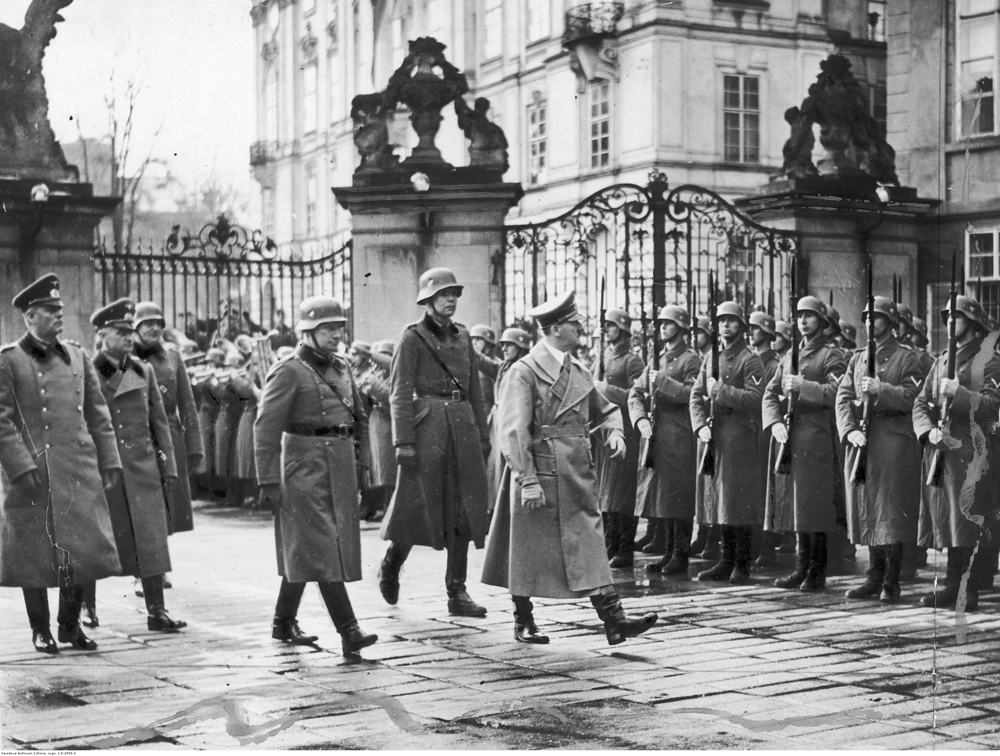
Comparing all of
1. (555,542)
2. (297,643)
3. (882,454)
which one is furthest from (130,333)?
(882,454)

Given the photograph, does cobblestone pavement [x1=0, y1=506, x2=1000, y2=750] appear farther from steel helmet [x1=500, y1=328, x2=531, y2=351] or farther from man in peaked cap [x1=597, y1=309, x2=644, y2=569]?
steel helmet [x1=500, y1=328, x2=531, y2=351]

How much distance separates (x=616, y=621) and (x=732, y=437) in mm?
3503

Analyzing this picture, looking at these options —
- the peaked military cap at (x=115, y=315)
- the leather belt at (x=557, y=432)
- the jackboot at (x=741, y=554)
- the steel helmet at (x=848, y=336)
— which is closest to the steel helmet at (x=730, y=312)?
the steel helmet at (x=848, y=336)

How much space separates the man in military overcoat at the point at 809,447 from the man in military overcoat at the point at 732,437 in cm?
22

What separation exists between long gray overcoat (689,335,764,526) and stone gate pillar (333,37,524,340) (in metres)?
5.36

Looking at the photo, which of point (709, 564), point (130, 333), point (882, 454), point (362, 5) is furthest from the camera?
point (362, 5)

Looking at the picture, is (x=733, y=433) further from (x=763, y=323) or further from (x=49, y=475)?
(x=49, y=475)

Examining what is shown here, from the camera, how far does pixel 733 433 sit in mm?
11281

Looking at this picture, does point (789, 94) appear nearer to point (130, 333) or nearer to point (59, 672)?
point (130, 333)

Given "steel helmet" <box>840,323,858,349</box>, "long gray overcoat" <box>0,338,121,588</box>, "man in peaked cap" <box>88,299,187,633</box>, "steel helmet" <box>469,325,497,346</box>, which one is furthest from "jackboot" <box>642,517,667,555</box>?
"long gray overcoat" <box>0,338,121,588</box>

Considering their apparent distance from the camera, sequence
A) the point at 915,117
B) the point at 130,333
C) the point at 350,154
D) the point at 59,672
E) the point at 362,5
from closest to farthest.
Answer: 1. the point at 59,672
2. the point at 130,333
3. the point at 915,117
4. the point at 362,5
5. the point at 350,154

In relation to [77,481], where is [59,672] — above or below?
below

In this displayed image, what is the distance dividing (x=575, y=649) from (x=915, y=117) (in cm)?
1152

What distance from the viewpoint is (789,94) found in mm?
29703
